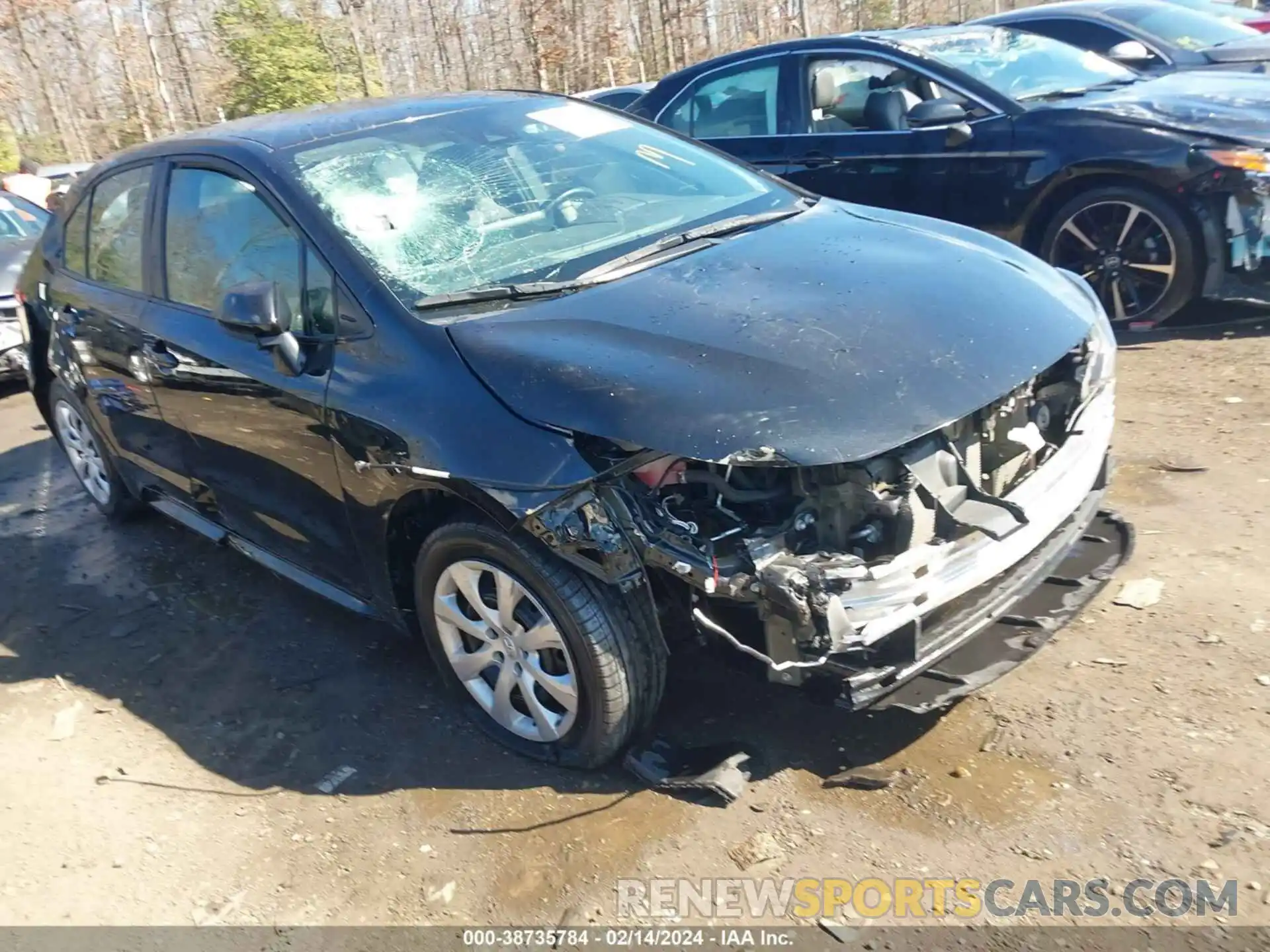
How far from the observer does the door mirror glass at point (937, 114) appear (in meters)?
6.00

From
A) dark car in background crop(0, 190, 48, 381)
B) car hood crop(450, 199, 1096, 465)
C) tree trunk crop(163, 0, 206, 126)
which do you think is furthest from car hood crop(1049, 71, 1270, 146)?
tree trunk crop(163, 0, 206, 126)

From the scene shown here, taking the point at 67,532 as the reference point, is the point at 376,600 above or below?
above

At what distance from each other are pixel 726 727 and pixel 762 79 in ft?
16.1

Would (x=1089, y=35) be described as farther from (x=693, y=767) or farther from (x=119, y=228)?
(x=693, y=767)

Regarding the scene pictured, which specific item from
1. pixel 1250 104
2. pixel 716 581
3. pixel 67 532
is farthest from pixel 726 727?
pixel 1250 104

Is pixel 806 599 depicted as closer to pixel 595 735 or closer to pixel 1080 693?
pixel 595 735

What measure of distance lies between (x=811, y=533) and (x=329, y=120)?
2.43 m

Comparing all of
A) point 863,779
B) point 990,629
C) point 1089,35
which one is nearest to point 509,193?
point 990,629

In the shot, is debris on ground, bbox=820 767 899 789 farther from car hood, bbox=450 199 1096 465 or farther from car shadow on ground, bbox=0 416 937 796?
Result: car hood, bbox=450 199 1096 465

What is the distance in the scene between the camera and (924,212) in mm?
6453

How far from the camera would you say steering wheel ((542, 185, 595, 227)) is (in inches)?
144

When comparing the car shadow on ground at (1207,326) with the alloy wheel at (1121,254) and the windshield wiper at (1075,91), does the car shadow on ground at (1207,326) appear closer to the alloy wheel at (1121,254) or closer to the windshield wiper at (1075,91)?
the alloy wheel at (1121,254)

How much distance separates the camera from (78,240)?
4.96 m

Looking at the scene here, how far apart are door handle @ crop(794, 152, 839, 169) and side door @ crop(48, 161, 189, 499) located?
3853 millimetres
